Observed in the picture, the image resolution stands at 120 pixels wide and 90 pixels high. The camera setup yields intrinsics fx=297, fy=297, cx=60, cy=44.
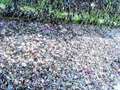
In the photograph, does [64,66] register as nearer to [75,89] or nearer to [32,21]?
[75,89]

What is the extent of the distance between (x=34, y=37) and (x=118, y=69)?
148 inches

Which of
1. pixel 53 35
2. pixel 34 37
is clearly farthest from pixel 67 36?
pixel 34 37

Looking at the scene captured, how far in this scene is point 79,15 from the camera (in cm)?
1642

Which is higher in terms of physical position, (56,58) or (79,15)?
Answer: (79,15)

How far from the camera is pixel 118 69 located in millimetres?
11297

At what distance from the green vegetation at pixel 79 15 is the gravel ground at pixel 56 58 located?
3.44 feet

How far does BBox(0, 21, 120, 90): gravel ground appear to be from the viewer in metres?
9.42

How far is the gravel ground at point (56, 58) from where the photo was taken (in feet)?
30.9

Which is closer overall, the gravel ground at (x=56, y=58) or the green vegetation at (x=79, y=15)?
the gravel ground at (x=56, y=58)

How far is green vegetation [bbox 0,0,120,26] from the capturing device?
15469 mm

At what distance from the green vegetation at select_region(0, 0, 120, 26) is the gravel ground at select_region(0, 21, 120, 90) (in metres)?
1.05

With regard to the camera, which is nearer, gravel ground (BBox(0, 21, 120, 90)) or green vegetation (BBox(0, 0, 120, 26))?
gravel ground (BBox(0, 21, 120, 90))

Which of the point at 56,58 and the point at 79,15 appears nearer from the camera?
the point at 56,58

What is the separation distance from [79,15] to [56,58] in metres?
5.91
